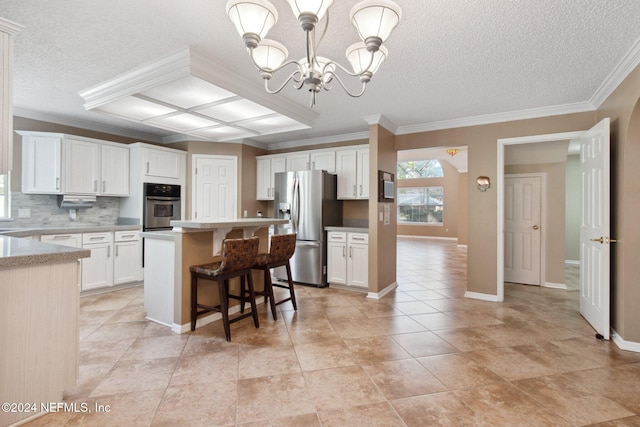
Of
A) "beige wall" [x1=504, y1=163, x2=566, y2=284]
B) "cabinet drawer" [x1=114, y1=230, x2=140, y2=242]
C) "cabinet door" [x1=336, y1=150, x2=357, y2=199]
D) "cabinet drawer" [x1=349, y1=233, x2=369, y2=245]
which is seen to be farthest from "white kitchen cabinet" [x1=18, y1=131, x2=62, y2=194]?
"beige wall" [x1=504, y1=163, x2=566, y2=284]

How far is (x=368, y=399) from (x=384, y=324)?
4.38ft

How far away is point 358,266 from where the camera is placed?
4500mm

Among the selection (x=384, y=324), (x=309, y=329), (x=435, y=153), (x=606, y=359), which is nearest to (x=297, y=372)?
(x=309, y=329)

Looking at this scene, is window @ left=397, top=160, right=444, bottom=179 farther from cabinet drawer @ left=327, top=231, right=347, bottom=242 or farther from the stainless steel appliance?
the stainless steel appliance

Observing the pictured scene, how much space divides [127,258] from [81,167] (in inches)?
54.6

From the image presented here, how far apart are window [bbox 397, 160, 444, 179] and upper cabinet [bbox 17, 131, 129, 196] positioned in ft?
33.1

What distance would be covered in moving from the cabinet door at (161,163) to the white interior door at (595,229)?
543 cm

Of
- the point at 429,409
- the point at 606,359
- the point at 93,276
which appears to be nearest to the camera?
the point at 429,409

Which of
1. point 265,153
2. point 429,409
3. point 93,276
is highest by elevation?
point 265,153

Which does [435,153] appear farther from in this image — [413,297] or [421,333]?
[421,333]

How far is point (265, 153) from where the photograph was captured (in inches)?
236

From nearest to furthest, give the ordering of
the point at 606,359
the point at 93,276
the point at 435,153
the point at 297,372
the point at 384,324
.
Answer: the point at 297,372 < the point at 606,359 < the point at 384,324 < the point at 93,276 < the point at 435,153

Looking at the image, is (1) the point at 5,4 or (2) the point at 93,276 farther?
(2) the point at 93,276

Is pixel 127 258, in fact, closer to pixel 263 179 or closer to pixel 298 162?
pixel 263 179
